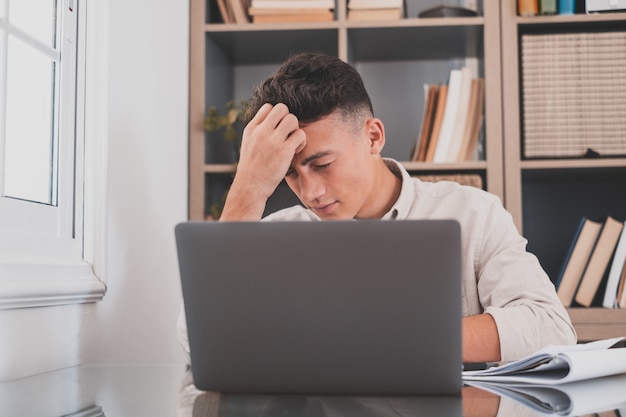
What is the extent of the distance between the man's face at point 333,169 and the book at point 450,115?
0.69m

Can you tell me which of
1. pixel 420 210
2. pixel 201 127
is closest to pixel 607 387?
pixel 420 210

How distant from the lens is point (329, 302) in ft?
2.43

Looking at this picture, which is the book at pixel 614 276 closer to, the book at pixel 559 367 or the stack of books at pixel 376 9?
the stack of books at pixel 376 9

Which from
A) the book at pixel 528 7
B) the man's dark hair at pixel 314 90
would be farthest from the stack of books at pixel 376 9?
the man's dark hair at pixel 314 90

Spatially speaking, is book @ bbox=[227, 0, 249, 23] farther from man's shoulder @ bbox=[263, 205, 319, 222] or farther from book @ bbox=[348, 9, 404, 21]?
man's shoulder @ bbox=[263, 205, 319, 222]

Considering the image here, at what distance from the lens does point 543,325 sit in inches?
49.8

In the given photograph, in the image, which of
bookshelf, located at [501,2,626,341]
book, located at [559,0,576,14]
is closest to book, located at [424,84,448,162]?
bookshelf, located at [501,2,626,341]

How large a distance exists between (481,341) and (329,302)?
1.77 ft

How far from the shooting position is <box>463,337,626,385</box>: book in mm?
862

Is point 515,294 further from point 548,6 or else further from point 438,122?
point 548,6

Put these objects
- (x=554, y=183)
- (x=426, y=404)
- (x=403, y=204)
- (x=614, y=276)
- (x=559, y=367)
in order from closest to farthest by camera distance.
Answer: (x=426, y=404) → (x=559, y=367) → (x=403, y=204) → (x=614, y=276) → (x=554, y=183)

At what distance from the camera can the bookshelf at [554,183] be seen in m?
2.16

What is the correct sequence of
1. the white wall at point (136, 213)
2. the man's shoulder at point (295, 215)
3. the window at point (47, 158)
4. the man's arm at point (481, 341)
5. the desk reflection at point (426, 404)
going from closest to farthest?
1. the desk reflection at point (426, 404)
2. the man's arm at point (481, 341)
3. the window at point (47, 158)
4. the white wall at point (136, 213)
5. the man's shoulder at point (295, 215)

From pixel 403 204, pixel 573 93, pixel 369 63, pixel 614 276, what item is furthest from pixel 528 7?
pixel 403 204
